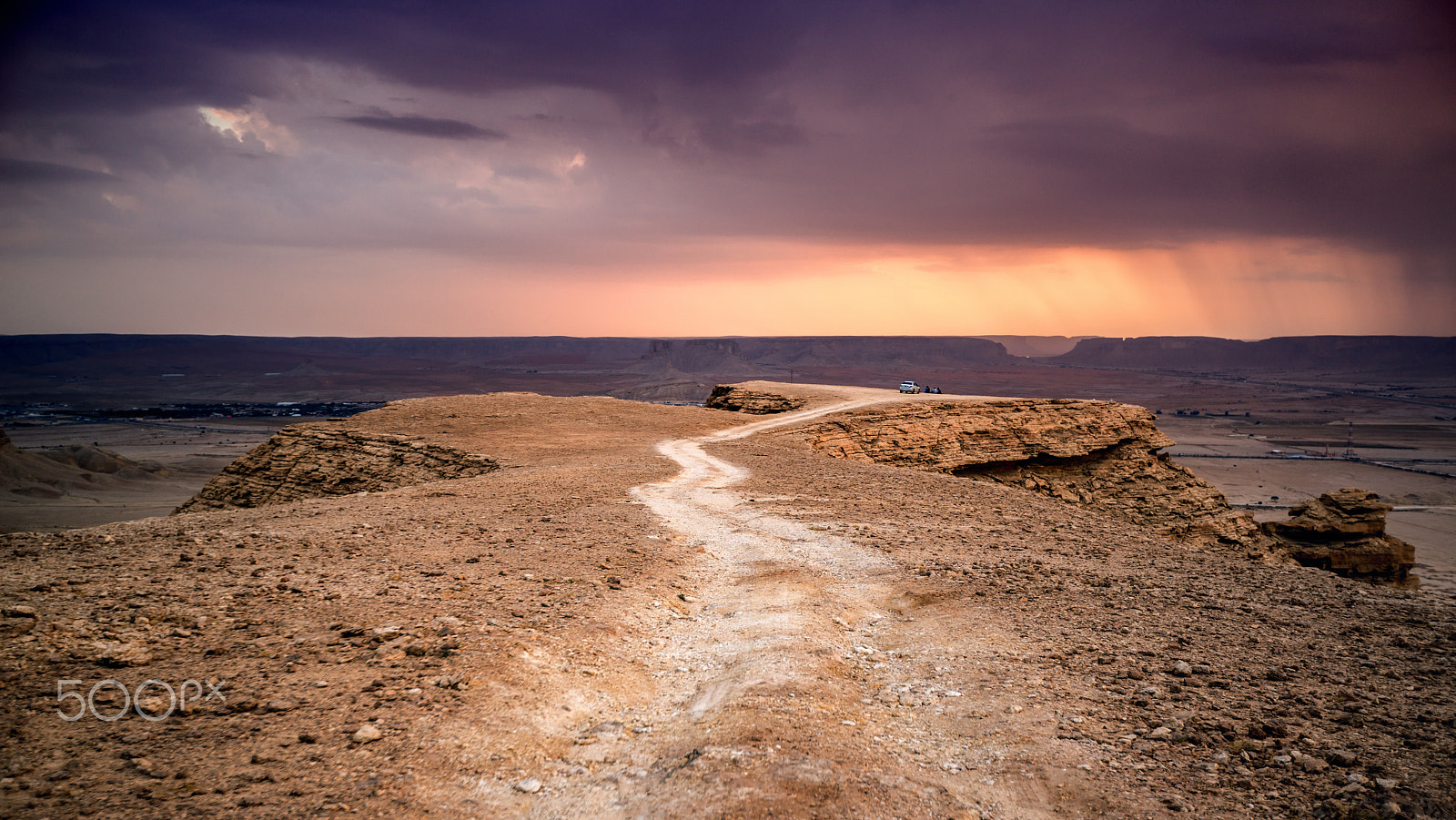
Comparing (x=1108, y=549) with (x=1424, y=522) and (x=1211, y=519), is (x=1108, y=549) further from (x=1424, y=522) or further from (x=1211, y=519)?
(x=1424, y=522)

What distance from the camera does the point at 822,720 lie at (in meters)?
5.76

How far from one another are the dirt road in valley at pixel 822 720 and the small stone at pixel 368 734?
1341 mm

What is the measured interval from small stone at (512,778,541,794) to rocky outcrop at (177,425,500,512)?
52.0 feet

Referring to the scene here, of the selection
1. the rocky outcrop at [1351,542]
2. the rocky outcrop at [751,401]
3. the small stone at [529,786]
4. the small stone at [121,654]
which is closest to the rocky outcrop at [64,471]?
the rocky outcrop at [751,401]

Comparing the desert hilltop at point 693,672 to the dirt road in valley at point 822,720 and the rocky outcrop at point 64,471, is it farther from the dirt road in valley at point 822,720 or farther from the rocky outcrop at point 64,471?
the rocky outcrop at point 64,471

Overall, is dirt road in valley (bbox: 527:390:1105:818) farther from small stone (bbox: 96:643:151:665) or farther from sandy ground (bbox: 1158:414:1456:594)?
sandy ground (bbox: 1158:414:1456:594)

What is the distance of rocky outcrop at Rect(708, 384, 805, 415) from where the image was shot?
37.7 m

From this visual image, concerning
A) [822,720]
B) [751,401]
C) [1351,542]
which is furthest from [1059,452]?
[822,720]

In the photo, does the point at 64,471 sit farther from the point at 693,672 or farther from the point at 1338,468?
the point at 1338,468

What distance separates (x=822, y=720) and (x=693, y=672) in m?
1.77

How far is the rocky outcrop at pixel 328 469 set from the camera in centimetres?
2075

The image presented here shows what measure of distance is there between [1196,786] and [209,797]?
6.15 m

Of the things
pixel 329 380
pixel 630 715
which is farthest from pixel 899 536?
pixel 329 380

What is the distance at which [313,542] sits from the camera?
1012 centimetres
